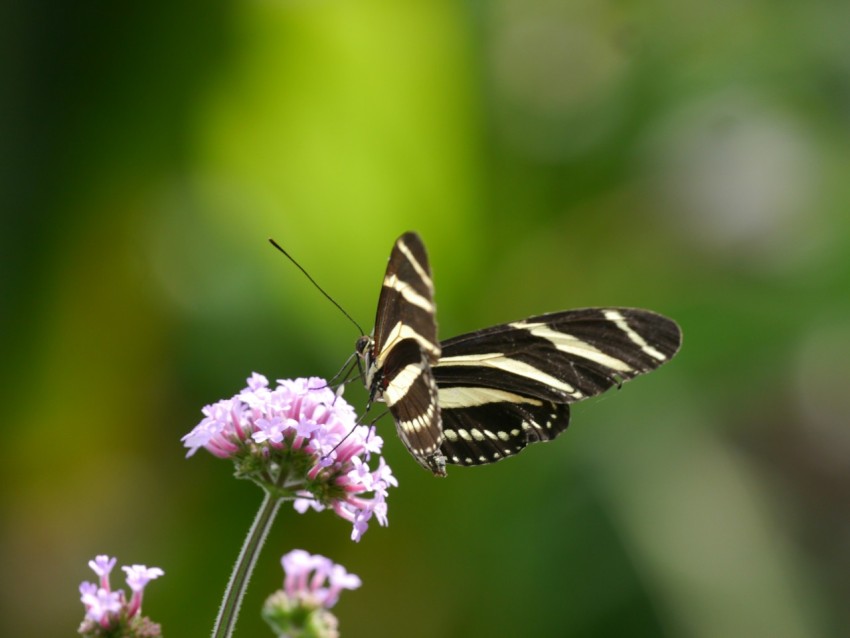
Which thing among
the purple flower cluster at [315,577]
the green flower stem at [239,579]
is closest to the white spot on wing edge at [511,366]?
the green flower stem at [239,579]

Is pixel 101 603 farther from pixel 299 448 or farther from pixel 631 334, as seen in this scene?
pixel 631 334

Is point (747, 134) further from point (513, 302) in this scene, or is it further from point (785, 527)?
point (785, 527)

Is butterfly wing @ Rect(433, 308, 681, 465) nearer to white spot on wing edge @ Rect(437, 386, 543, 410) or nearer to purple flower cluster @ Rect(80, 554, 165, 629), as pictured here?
white spot on wing edge @ Rect(437, 386, 543, 410)

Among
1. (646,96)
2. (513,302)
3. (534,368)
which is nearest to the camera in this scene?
(534,368)

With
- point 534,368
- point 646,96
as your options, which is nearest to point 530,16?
point 646,96

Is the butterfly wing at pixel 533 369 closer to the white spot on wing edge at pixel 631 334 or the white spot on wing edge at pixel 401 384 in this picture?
the white spot on wing edge at pixel 631 334

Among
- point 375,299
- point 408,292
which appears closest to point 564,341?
point 408,292
